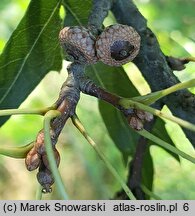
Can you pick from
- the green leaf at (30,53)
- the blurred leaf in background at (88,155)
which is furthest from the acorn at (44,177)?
the blurred leaf in background at (88,155)

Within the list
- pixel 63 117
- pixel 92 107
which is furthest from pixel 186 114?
pixel 92 107

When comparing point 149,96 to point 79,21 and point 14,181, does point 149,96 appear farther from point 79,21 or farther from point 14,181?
point 14,181

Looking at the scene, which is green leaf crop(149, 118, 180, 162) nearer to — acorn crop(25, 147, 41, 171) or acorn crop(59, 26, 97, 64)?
acorn crop(59, 26, 97, 64)

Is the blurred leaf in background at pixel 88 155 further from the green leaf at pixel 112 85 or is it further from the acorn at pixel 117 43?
the acorn at pixel 117 43

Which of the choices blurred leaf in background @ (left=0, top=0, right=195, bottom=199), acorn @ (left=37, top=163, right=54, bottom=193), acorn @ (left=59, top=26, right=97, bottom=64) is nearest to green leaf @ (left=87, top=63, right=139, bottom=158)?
acorn @ (left=59, top=26, right=97, bottom=64)

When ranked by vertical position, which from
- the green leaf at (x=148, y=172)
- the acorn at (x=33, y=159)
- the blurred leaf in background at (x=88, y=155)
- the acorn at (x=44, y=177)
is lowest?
the blurred leaf in background at (x=88, y=155)

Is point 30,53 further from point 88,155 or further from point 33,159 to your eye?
point 88,155
